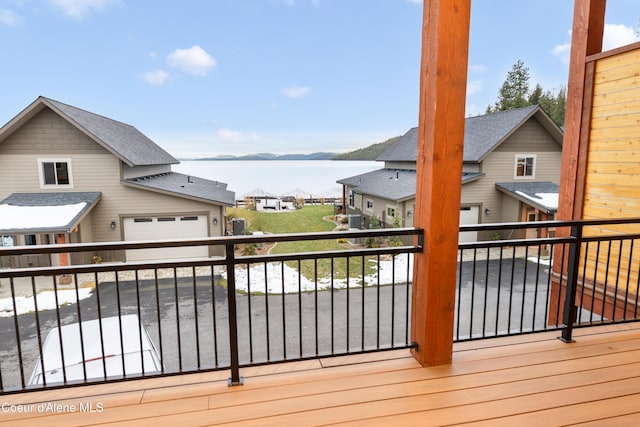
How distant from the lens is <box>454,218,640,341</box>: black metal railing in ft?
7.23

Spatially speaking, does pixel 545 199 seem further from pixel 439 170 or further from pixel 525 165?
pixel 439 170

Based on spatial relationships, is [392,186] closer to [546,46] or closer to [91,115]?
[546,46]

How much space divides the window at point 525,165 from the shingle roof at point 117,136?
1147 cm

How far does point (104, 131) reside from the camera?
29.9 ft

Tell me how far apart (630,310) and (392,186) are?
8.87m

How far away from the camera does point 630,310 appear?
3.31 m

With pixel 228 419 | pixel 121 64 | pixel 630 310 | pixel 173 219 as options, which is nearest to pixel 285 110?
pixel 173 219

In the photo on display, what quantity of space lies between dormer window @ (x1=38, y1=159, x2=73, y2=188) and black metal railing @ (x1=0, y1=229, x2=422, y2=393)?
2.45m

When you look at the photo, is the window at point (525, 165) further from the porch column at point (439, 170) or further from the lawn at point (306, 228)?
the porch column at point (439, 170)

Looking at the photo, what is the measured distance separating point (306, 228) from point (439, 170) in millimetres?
10367

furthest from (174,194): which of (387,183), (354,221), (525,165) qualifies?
(525,165)

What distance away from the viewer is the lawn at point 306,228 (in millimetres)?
9625

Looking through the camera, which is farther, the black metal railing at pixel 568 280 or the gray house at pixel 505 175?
the gray house at pixel 505 175

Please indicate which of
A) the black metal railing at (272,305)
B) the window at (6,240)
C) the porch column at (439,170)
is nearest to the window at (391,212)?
the black metal railing at (272,305)
